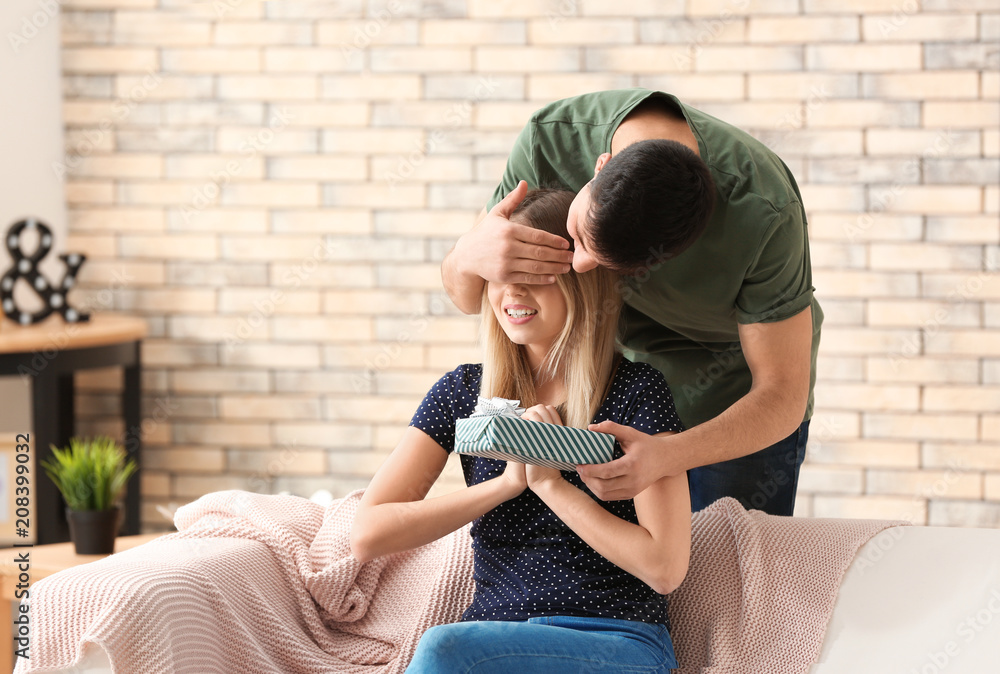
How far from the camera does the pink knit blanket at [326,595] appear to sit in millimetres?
1404

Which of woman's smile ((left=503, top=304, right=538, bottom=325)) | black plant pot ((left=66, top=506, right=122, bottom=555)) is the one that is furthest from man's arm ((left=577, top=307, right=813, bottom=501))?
black plant pot ((left=66, top=506, right=122, bottom=555))

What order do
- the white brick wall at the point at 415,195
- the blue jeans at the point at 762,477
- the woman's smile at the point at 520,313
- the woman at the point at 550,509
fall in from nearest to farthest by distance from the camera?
the woman at the point at 550,509
the woman's smile at the point at 520,313
the blue jeans at the point at 762,477
the white brick wall at the point at 415,195

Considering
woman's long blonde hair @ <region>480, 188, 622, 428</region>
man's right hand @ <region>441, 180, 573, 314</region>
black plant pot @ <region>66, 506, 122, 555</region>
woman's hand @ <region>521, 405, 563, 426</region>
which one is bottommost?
black plant pot @ <region>66, 506, 122, 555</region>

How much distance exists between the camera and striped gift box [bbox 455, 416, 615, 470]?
125 cm

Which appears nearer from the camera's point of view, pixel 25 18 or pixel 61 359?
pixel 61 359

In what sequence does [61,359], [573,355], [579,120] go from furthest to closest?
[61,359] → [579,120] → [573,355]

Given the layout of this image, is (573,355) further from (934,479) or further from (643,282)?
(934,479)

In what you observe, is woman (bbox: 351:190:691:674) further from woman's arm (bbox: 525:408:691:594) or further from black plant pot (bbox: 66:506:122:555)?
black plant pot (bbox: 66:506:122:555)

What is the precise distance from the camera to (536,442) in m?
1.26

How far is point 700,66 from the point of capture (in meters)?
2.99

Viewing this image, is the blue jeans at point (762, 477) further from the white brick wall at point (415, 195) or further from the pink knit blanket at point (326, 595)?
the white brick wall at point (415, 195)

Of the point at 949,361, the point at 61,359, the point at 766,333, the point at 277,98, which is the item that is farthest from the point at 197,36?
the point at 949,361

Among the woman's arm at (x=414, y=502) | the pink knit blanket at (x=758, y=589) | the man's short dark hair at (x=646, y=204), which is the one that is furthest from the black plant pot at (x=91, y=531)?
the man's short dark hair at (x=646, y=204)

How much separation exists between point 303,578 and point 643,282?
84 centimetres
